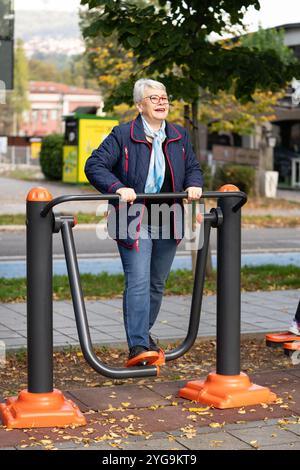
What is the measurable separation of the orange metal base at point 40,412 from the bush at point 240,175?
73.0ft

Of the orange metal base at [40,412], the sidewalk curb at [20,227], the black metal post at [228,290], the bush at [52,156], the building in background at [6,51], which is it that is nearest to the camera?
the orange metal base at [40,412]

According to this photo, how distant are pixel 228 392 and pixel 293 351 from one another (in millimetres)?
1309

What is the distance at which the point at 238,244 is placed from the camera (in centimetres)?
570

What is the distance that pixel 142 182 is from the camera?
19.0ft

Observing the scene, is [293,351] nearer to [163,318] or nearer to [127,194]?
[163,318]

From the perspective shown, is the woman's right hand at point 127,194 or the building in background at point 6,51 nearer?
the woman's right hand at point 127,194

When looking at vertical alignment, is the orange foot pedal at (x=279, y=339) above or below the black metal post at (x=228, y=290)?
below

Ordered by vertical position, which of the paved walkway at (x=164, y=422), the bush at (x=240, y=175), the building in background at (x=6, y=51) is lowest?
the paved walkway at (x=164, y=422)

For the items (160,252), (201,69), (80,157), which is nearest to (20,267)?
(201,69)

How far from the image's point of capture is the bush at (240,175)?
2730 cm

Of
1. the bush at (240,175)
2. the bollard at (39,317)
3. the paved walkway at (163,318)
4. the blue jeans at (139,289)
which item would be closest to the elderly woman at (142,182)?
the blue jeans at (139,289)

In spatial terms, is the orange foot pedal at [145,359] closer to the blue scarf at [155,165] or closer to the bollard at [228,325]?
the bollard at [228,325]

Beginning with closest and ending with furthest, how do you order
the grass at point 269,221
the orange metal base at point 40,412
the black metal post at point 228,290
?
the orange metal base at point 40,412, the black metal post at point 228,290, the grass at point 269,221

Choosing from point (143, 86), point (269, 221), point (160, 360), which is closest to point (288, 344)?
point (160, 360)
